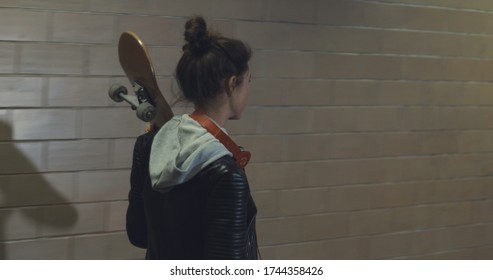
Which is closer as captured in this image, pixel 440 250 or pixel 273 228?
pixel 273 228

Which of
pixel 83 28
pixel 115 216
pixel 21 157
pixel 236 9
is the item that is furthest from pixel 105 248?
pixel 236 9

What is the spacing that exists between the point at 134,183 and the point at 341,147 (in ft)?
4.37

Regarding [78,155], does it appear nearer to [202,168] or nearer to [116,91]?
[116,91]

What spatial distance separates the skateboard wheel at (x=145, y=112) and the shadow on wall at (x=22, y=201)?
2.92ft

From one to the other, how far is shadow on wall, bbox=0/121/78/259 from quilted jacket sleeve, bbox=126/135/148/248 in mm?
706

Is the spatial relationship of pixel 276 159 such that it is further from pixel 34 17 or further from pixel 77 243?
pixel 34 17

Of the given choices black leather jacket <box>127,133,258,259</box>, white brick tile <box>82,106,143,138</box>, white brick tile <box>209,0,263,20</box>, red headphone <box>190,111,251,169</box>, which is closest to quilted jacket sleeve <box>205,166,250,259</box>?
black leather jacket <box>127,133,258,259</box>

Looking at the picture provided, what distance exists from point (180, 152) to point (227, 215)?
18 centimetres

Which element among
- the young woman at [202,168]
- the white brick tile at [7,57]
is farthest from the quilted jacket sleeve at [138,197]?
the white brick tile at [7,57]

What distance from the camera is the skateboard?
1.25 metres

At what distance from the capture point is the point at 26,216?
1927 mm

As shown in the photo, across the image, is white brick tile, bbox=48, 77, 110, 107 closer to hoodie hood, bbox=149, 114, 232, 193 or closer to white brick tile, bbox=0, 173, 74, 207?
white brick tile, bbox=0, 173, 74, 207

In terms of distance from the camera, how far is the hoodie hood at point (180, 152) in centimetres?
111
